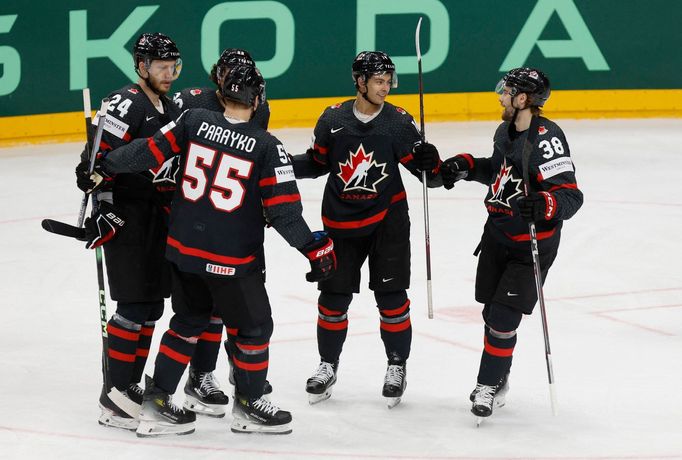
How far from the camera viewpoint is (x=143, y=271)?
195 inches

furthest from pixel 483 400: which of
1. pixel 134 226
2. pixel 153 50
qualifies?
pixel 153 50

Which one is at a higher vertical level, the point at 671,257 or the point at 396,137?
the point at 396,137

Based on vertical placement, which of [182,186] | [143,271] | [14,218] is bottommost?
[14,218]

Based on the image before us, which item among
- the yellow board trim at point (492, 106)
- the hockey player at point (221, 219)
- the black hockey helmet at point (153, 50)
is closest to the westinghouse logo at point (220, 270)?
the hockey player at point (221, 219)

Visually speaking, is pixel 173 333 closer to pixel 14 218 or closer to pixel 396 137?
pixel 396 137

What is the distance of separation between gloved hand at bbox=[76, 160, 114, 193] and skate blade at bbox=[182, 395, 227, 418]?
3.24 feet

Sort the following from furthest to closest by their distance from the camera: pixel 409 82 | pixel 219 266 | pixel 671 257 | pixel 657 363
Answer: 1. pixel 409 82
2. pixel 671 257
3. pixel 657 363
4. pixel 219 266

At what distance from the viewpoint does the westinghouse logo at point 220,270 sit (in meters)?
4.70

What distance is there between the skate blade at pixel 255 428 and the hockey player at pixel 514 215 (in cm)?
78

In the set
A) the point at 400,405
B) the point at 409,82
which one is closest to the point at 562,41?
the point at 409,82

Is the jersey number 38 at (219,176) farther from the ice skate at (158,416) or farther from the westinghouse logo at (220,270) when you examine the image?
the ice skate at (158,416)

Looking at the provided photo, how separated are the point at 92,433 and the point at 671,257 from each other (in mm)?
4441

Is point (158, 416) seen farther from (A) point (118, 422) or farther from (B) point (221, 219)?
(B) point (221, 219)

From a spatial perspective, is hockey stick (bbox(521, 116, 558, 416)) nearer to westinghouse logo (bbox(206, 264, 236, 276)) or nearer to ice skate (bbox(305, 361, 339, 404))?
ice skate (bbox(305, 361, 339, 404))
